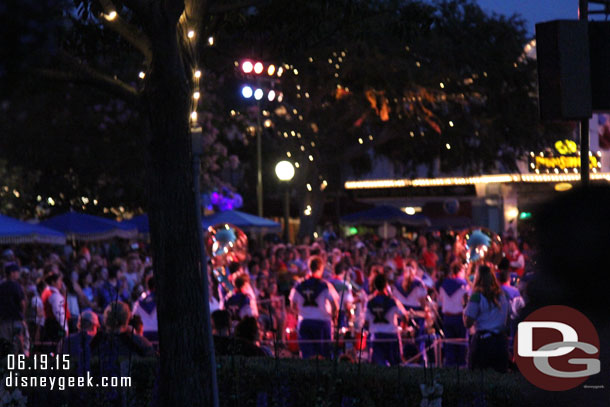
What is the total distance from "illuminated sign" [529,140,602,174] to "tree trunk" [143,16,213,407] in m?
39.7

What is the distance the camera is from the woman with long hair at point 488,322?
11.3 meters

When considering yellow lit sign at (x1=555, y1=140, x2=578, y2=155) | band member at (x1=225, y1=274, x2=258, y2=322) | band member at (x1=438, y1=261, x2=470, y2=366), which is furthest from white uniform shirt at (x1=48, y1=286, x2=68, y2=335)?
yellow lit sign at (x1=555, y1=140, x2=578, y2=155)

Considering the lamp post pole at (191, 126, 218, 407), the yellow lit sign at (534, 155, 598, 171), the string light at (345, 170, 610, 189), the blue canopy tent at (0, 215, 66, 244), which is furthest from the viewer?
the string light at (345, 170, 610, 189)

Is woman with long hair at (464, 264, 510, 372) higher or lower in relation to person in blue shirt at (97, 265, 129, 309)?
lower

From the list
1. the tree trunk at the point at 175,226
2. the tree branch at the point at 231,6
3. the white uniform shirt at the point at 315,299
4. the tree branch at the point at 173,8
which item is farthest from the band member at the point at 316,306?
the tree branch at the point at 173,8

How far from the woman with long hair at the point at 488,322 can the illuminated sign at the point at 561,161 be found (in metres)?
35.2

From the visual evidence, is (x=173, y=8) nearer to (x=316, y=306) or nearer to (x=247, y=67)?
(x=316, y=306)

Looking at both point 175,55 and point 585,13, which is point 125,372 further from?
point 585,13

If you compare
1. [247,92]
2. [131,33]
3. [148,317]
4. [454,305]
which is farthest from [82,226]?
[131,33]

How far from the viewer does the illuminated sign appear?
4703 centimetres

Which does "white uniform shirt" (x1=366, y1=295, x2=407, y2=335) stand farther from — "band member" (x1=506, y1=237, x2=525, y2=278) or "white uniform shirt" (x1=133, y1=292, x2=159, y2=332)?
"band member" (x1=506, y1=237, x2=525, y2=278)

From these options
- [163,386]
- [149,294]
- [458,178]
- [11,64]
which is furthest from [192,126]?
[458,178]

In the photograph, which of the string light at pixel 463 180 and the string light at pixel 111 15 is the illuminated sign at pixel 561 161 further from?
the string light at pixel 111 15

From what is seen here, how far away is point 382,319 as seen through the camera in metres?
13.5
